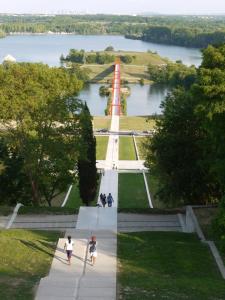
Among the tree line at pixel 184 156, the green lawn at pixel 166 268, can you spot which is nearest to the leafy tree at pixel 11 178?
the tree line at pixel 184 156

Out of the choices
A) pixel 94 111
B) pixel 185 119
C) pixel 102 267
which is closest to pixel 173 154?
pixel 185 119

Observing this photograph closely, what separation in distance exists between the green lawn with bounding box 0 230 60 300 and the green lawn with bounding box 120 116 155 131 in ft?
142

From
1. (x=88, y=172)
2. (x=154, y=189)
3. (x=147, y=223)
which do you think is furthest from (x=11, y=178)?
(x=154, y=189)

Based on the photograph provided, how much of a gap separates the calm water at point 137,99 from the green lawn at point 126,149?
28.9m

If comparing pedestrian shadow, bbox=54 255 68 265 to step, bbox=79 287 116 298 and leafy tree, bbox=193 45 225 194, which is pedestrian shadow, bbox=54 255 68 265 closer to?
step, bbox=79 287 116 298

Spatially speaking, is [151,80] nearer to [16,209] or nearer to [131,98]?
[131,98]

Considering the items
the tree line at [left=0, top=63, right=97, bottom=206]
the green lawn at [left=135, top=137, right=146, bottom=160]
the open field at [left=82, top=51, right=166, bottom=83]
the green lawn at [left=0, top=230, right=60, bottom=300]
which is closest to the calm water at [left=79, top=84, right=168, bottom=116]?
the open field at [left=82, top=51, right=166, bottom=83]

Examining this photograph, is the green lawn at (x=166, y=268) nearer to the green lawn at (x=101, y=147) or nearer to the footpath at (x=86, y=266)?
the footpath at (x=86, y=266)

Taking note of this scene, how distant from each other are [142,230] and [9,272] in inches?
332

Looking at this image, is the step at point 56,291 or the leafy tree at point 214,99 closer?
the step at point 56,291

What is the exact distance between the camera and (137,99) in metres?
106

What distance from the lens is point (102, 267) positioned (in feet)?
52.6

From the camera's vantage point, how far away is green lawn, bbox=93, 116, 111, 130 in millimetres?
64981

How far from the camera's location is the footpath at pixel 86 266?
44.7ft
